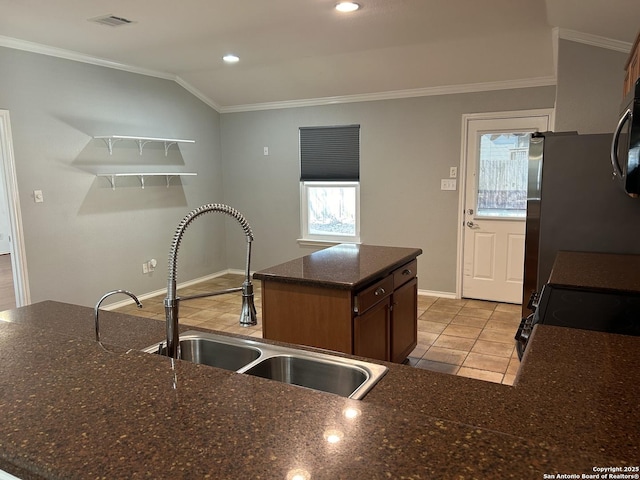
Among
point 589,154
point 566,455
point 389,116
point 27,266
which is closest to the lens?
point 566,455

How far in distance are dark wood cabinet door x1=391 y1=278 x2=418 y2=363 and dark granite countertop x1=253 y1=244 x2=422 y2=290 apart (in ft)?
0.72

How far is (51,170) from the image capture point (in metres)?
4.30

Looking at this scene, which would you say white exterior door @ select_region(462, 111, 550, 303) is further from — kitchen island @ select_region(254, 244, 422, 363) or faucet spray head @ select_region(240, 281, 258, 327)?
faucet spray head @ select_region(240, 281, 258, 327)

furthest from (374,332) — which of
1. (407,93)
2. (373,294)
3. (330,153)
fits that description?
(330,153)

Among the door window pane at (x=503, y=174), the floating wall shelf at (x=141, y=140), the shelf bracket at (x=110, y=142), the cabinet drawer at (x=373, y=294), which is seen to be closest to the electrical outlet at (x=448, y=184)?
the door window pane at (x=503, y=174)

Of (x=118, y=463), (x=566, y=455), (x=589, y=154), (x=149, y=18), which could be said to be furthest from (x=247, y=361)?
(x=149, y=18)

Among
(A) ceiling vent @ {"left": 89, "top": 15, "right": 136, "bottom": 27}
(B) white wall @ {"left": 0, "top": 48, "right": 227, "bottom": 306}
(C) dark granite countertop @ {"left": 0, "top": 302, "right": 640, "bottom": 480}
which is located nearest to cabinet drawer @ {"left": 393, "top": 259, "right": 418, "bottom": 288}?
(C) dark granite countertop @ {"left": 0, "top": 302, "right": 640, "bottom": 480}

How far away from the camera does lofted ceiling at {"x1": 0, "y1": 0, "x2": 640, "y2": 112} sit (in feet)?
10.5

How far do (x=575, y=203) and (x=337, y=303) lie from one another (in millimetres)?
1634

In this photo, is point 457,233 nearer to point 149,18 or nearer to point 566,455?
point 149,18

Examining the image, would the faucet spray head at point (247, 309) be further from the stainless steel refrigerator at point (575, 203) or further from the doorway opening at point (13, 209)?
the doorway opening at point (13, 209)

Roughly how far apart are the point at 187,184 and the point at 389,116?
2526 mm

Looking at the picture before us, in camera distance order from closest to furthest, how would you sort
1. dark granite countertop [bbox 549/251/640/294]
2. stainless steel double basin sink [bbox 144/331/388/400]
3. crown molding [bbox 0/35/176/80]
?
stainless steel double basin sink [bbox 144/331/388/400] → dark granite countertop [bbox 549/251/640/294] → crown molding [bbox 0/35/176/80]

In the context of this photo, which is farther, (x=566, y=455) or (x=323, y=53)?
(x=323, y=53)
